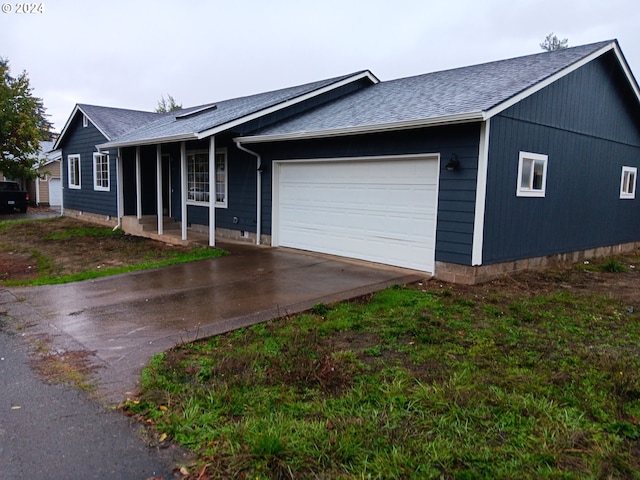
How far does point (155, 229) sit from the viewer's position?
14.3m

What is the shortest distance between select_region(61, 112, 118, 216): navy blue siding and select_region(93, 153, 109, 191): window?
22 cm

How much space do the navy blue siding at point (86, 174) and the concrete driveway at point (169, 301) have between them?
861cm

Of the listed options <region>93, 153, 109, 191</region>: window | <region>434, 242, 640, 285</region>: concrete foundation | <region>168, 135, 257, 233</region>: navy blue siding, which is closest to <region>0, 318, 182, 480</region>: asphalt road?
<region>434, 242, 640, 285</region>: concrete foundation

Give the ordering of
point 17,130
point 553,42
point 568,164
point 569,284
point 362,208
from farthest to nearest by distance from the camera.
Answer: point 553,42, point 17,130, point 568,164, point 362,208, point 569,284

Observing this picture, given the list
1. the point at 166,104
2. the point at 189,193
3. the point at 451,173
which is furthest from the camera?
the point at 166,104

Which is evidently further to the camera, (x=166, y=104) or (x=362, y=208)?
(x=166, y=104)

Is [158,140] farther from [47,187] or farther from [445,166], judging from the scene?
[47,187]

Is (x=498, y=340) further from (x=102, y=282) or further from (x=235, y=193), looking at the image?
(x=235, y=193)

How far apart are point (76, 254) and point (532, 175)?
993 cm

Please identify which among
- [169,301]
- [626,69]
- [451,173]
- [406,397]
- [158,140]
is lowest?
[169,301]

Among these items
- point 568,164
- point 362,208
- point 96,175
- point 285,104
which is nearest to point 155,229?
point 96,175

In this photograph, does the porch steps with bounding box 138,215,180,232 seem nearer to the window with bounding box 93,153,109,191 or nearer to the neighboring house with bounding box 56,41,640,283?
the neighboring house with bounding box 56,41,640,283

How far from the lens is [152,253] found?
10797mm

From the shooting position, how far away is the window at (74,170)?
62.0 feet
